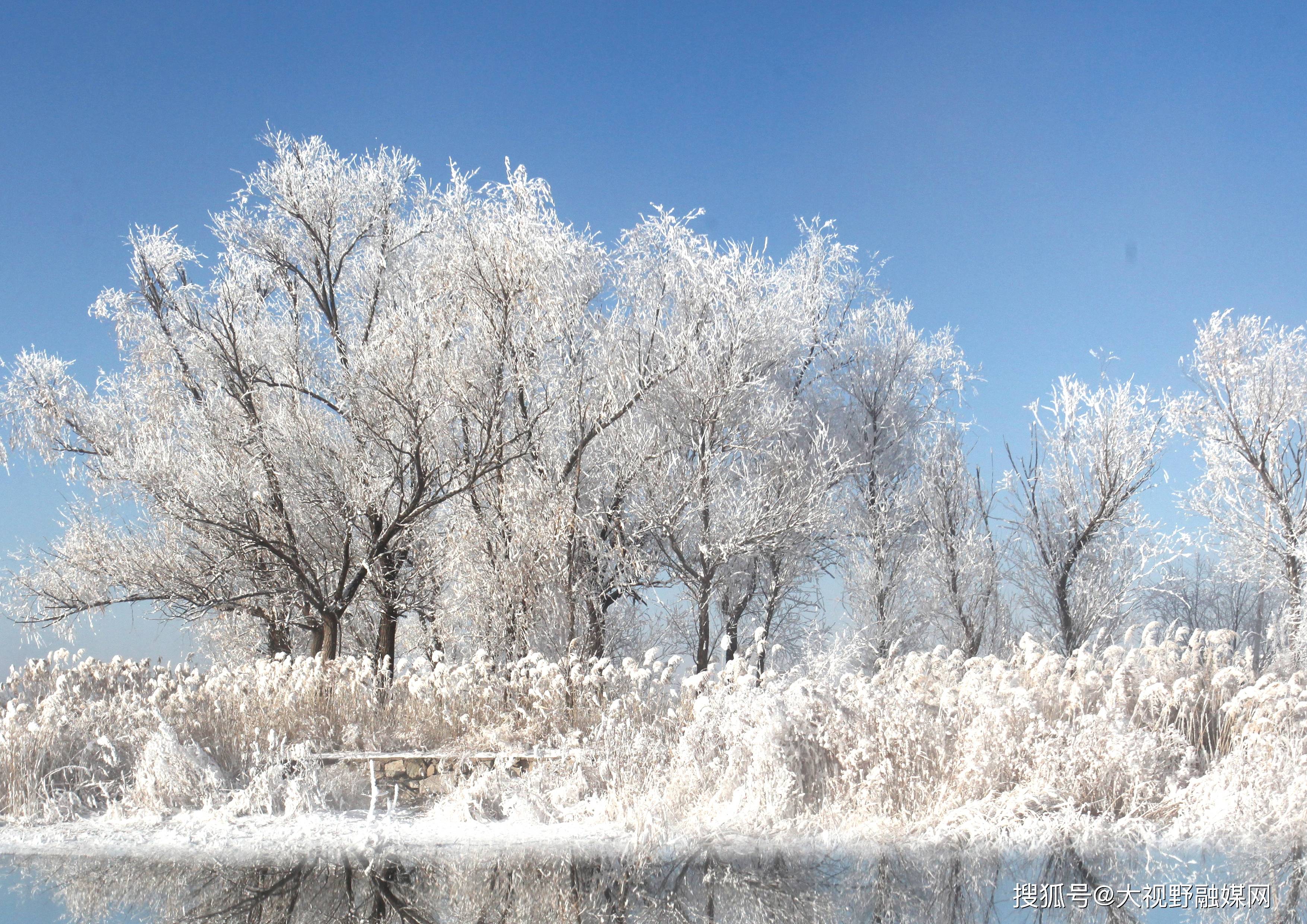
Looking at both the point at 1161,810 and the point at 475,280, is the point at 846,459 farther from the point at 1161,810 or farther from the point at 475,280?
the point at 1161,810

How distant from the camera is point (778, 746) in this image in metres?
5.96

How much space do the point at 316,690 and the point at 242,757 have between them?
139 cm

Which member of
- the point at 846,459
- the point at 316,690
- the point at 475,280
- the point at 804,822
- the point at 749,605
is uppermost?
the point at 475,280

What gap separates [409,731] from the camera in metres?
8.17

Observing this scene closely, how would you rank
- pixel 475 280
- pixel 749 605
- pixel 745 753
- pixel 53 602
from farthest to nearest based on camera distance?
pixel 749 605
pixel 53 602
pixel 475 280
pixel 745 753

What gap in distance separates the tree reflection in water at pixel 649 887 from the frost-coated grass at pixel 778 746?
0.44 metres

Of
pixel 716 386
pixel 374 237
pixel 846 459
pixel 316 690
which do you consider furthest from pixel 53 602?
pixel 846 459

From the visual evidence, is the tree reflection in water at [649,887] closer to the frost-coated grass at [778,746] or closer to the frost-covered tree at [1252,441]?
the frost-coated grass at [778,746]

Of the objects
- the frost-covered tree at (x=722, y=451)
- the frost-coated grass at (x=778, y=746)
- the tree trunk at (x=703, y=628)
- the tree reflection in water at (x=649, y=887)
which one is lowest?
the tree reflection in water at (x=649, y=887)

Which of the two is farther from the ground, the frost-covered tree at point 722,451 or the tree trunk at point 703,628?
→ the frost-covered tree at point 722,451

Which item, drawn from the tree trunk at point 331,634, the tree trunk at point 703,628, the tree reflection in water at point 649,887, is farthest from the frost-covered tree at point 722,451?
the tree reflection in water at point 649,887

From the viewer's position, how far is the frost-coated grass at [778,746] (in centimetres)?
571

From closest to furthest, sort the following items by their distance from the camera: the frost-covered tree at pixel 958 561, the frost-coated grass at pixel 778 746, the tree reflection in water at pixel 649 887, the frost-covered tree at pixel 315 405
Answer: the tree reflection in water at pixel 649 887, the frost-coated grass at pixel 778 746, the frost-covered tree at pixel 315 405, the frost-covered tree at pixel 958 561

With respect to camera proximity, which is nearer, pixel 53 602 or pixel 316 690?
pixel 316 690
